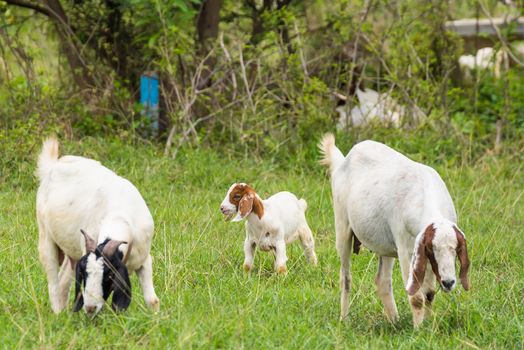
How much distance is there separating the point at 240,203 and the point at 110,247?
2.58 meters

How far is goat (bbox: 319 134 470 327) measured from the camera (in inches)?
201

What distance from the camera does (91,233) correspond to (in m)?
5.57

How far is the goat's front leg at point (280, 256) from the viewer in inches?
289

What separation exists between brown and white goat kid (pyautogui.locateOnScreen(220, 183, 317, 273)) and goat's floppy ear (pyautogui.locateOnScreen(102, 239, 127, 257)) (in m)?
2.36

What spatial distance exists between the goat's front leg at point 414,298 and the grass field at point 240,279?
76 millimetres

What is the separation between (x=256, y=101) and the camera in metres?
11.6

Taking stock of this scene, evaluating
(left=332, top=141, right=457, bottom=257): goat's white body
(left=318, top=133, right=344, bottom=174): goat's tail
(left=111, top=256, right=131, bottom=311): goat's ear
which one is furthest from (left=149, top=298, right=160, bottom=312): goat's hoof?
(left=318, top=133, right=344, bottom=174): goat's tail

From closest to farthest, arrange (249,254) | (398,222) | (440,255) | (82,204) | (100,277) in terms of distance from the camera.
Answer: (100,277)
(440,255)
(398,222)
(82,204)
(249,254)

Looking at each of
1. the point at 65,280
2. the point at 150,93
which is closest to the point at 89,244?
the point at 65,280

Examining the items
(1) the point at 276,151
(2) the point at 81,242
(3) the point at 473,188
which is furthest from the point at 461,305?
(1) the point at 276,151

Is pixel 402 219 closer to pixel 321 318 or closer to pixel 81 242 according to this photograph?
pixel 321 318

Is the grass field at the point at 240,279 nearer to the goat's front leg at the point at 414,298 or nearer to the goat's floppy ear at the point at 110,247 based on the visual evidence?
the goat's front leg at the point at 414,298

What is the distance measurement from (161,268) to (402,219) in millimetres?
2083

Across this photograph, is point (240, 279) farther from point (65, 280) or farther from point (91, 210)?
point (91, 210)
